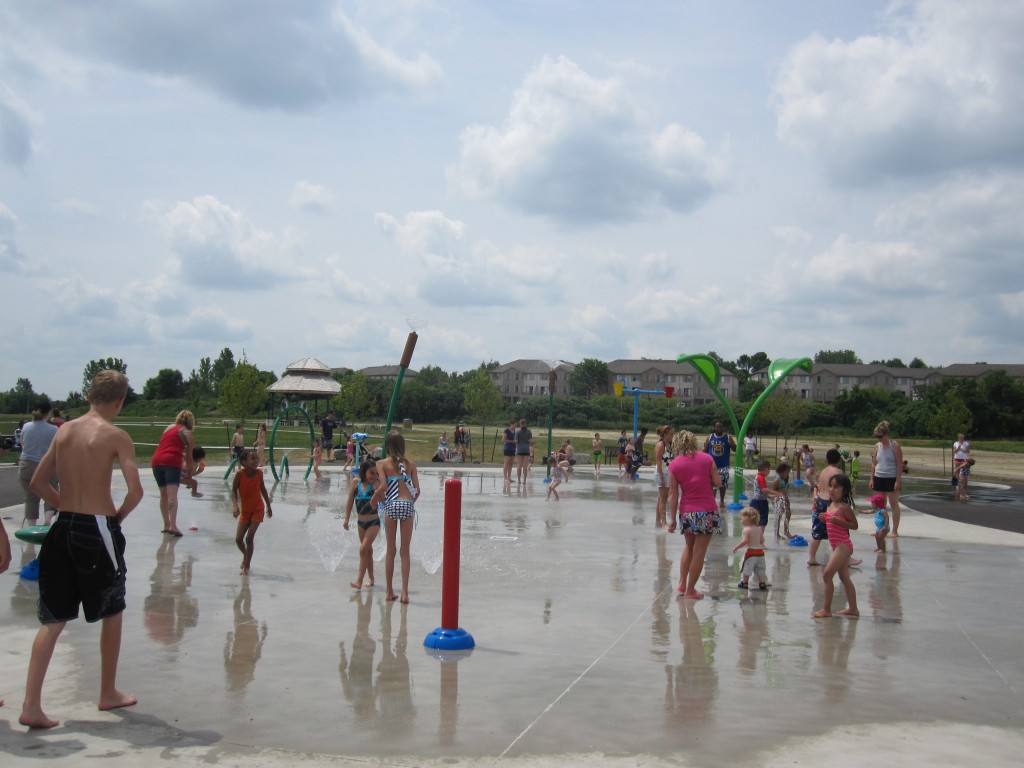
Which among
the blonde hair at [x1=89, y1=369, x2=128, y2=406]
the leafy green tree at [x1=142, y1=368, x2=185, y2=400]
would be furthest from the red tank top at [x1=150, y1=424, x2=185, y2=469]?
the leafy green tree at [x1=142, y1=368, x2=185, y2=400]

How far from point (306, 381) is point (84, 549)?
46846 millimetres

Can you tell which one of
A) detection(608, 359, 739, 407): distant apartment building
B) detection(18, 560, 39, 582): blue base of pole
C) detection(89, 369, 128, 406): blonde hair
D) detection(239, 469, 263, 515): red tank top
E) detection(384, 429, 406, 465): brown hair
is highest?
detection(608, 359, 739, 407): distant apartment building

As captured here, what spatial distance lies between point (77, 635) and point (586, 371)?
141 meters

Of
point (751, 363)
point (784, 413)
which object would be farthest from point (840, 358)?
point (784, 413)

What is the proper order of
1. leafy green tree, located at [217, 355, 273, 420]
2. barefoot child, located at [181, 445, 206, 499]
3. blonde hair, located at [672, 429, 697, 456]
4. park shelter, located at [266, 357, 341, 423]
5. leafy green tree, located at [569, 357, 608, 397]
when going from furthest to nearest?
leafy green tree, located at [569, 357, 608, 397] → leafy green tree, located at [217, 355, 273, 420] → park shelter, located at [266, 357, 341, 423] → barefoot child, located at [181, 445, 206, 499] → blonde hair, located at [672, 429, 697, 456]

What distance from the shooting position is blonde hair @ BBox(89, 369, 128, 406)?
5.34 meters

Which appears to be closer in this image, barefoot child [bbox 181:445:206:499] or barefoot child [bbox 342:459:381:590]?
barefoot child [bbox 342:459:381:590]

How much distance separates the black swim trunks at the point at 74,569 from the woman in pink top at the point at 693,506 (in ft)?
17.8

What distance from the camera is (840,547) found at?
8.37 meters

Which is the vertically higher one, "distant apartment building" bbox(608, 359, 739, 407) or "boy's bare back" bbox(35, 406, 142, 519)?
"distant apartment building" bbox(608, 359, 739, 407)

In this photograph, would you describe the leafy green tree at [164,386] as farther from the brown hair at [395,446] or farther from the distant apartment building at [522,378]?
the brown hair at [395,446]

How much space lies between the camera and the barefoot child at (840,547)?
27.0 ft

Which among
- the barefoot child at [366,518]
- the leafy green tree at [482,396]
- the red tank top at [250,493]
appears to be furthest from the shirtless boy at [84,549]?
the leafy green tree at [482,396]

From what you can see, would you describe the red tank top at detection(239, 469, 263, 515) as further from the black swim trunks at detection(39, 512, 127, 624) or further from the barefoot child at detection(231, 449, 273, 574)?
the black swim trunks at detection(39, 512, 127, 624)
